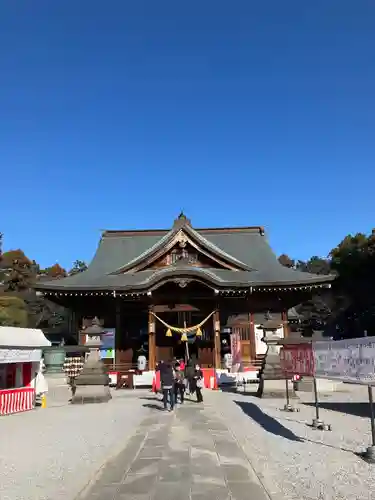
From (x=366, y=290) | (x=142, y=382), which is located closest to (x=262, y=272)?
(x=142, y=382)

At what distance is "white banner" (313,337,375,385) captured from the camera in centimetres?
731

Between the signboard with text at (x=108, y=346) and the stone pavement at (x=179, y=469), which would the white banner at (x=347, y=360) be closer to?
the stone pavement at (x=179, y=469)

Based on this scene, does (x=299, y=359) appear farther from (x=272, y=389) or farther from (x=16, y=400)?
(x=16, y=400)

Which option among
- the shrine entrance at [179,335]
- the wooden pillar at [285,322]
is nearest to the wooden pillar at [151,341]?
the shrine entrance at [179,335]

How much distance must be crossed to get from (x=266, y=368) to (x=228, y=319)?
9.14 meters

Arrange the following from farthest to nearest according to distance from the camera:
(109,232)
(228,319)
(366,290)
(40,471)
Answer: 1. (366,290)
2. (109,232)
3. (228,319)
4. (40,471)

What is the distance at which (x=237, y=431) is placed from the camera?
9.26 meters

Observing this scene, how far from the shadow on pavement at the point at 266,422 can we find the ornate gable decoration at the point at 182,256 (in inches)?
504

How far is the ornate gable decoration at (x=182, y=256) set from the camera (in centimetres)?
2612

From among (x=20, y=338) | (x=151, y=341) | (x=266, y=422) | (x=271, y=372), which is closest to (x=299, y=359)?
(x=266, y=422)

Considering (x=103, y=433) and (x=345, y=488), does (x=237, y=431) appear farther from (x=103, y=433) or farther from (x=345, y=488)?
(x=345, y=488)

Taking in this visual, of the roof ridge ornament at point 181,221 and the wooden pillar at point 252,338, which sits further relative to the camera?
the roof ridge ornament at point 181,221

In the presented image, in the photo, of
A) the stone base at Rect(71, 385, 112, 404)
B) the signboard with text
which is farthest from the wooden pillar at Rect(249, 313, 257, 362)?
the stone base at Rect(71, 385, 112, 404)

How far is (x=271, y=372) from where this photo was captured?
613 inches
